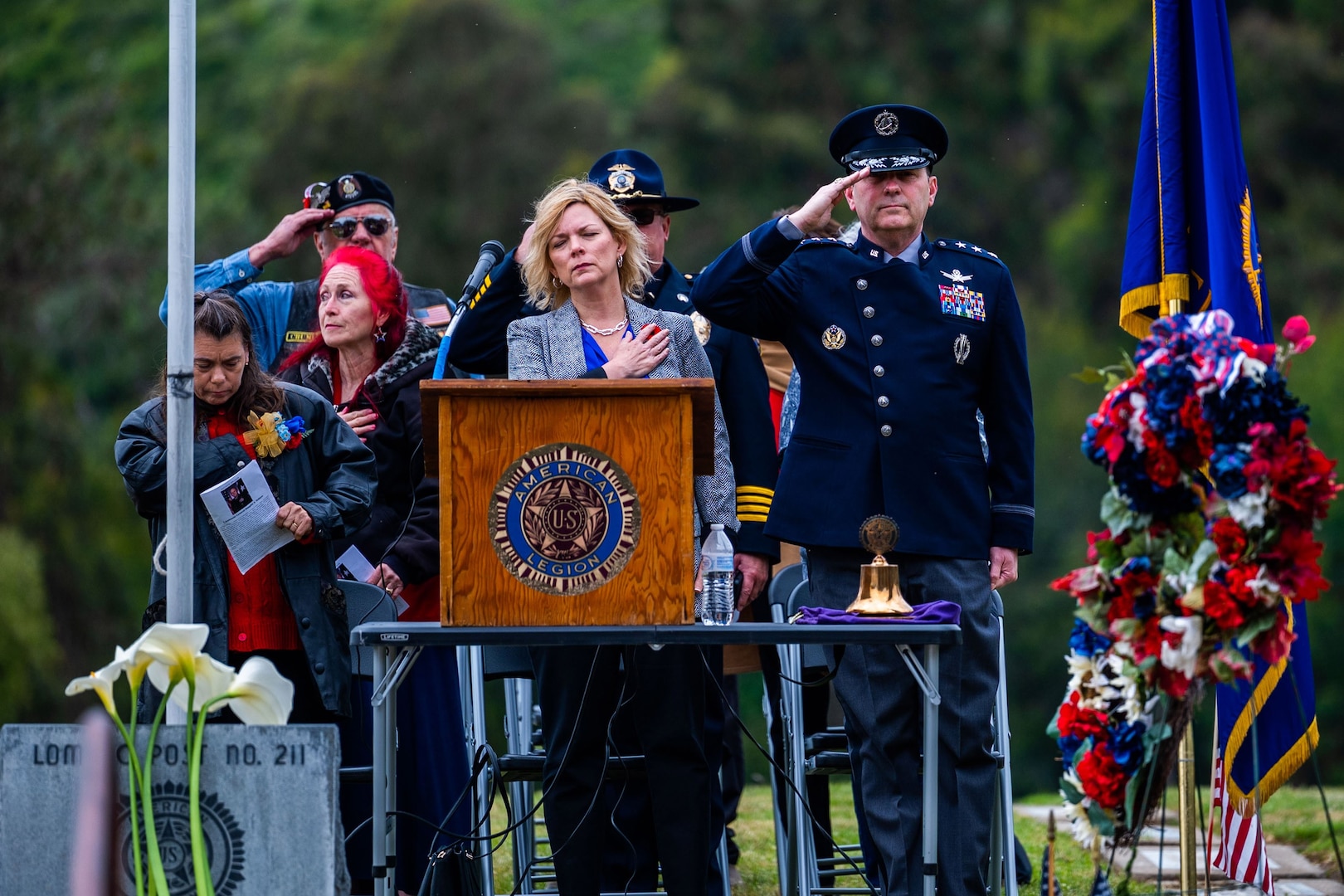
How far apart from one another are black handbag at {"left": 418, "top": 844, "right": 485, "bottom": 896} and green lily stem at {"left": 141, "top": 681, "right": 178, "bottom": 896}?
92 cm

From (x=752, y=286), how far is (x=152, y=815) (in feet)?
6.16

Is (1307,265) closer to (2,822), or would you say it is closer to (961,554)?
(961,554)

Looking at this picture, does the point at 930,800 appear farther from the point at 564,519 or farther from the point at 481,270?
the point at 481,270

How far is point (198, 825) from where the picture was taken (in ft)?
10.2

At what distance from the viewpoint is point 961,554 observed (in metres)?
4.34

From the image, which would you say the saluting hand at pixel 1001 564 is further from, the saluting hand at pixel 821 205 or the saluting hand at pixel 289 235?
the saluting hand at pixel 289 235

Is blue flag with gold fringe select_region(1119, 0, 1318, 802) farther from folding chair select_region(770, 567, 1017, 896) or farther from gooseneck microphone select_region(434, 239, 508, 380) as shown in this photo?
gooseneck microphone select_region(434, 239, 508, 380)

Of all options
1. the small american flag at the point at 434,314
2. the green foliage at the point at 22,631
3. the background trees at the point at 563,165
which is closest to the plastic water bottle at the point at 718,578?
the small american flag at the point at 434,314

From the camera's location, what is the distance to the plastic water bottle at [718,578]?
13.5 ft

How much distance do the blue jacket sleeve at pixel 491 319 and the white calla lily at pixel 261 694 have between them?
128cm

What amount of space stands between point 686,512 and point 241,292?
241cm

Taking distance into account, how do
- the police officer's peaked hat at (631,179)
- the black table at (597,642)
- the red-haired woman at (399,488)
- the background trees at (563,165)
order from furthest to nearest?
the background trees at (563,165)
the police officer's peaked hat at (631,179)
the red-haired woman at (399,488)
the black table at (597,642)

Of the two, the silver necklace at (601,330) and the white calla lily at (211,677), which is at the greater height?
the silver necklace at (601,330)

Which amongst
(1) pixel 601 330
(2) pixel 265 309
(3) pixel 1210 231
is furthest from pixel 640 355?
(2) pixel 265 309
